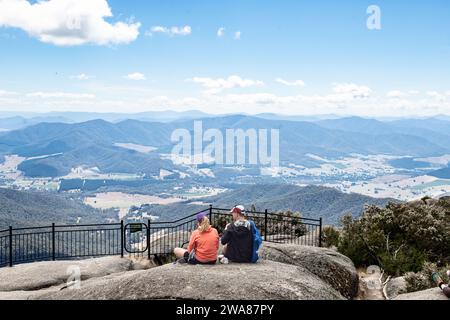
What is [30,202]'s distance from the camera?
199 m

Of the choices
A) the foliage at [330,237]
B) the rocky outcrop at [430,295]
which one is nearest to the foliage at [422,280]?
the rocky outcrop at [430,295]

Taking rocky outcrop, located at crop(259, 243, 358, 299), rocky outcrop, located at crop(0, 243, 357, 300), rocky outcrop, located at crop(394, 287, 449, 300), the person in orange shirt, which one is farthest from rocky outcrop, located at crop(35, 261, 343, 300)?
rocky outcrop, located at crop(259, 243, 358, 299)

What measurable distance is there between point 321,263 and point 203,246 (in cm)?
492

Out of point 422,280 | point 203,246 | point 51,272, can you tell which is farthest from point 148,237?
point 422,280

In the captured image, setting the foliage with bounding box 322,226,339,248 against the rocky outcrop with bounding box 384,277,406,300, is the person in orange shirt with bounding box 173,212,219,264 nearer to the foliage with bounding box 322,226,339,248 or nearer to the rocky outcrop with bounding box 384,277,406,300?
the rocky outcrop with bounding box 384,277,406,300

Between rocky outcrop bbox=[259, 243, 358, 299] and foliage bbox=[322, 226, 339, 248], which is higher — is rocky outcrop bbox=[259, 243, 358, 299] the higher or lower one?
the higher one

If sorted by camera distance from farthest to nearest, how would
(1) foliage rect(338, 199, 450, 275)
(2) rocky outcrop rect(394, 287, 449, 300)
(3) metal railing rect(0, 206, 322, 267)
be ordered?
(1) foliage rect(338, 199, 450, 275) → (3) metal railing rect(0, 206, 322, 267) → (2) rocky outcrop rect(394, 287, 449, 300)

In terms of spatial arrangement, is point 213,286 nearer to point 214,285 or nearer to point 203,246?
point 214,285

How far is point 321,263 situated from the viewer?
42.9 feet

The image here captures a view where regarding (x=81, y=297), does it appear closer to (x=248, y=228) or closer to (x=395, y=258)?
(x=248, y=228)

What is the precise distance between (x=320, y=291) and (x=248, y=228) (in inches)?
86.1

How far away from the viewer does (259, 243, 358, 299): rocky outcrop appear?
1273cm

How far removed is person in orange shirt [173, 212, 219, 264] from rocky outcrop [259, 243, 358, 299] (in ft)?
12.4

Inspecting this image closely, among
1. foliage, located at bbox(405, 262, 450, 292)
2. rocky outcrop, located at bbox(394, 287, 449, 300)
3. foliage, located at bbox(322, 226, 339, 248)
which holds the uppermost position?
rocky outcrop, located at bbox(394, 287, 449, 300)
